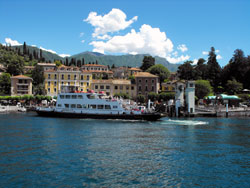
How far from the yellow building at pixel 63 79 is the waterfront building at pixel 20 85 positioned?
610 cm

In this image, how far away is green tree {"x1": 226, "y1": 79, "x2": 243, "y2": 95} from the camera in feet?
259

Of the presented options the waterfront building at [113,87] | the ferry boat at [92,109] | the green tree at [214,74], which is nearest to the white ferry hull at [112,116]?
the ferry boat at [92,109]

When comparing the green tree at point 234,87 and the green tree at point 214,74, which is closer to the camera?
the green tree at point 234,87

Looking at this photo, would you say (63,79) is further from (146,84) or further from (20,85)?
(146,84)

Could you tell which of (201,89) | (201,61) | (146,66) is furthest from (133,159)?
(146,66)

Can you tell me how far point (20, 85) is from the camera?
8256 centimetres

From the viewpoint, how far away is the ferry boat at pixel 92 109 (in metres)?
44.8

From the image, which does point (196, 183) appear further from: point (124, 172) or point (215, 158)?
point (215, 158)

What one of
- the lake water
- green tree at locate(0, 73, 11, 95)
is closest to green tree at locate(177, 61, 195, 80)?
green tree at locate(0, 73, 11, 95)

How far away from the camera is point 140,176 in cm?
1447

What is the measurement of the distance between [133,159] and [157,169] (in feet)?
8.50

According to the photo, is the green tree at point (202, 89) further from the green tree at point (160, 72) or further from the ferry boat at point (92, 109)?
the ferry boat at point (92, 109)

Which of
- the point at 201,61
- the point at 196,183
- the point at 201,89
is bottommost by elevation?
the point at 196,183

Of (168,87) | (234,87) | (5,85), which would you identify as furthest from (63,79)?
(234,87)
